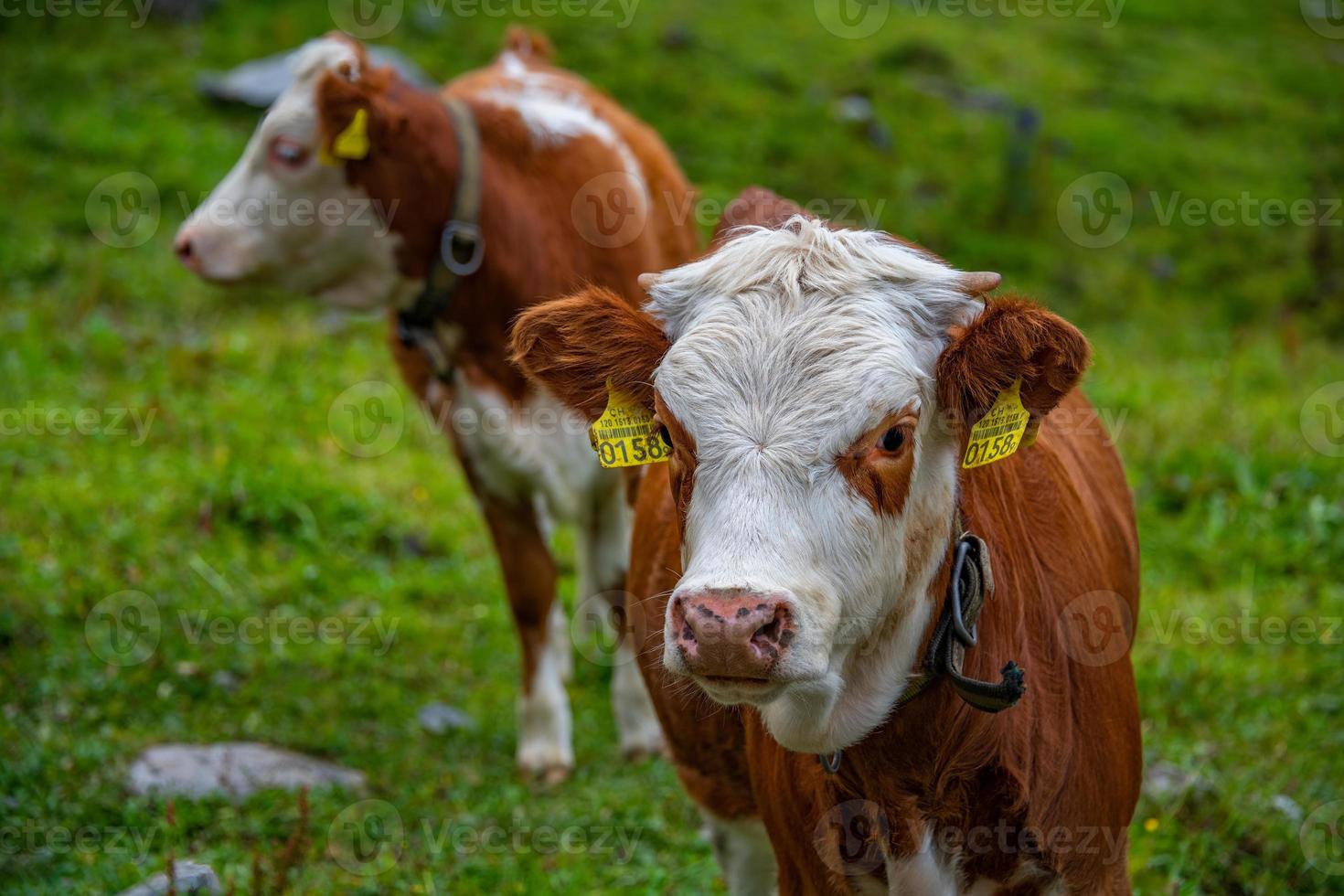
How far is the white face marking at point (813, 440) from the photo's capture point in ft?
8.39

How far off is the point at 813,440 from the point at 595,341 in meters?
0.65

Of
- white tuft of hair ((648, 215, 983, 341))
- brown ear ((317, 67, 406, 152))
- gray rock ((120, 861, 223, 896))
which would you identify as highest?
brown ear ((317, 67, 406, 152))

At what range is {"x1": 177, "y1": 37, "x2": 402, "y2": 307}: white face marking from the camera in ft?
18.6

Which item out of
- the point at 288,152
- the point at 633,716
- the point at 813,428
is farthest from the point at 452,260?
the point at 813,428

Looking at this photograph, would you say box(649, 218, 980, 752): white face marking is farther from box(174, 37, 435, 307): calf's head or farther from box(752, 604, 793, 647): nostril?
box(174, 37, 435, 307): calf's head

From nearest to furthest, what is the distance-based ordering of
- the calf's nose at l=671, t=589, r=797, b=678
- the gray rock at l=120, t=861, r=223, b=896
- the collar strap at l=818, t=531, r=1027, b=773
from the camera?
the calf's nose at l=671, t=589, r=797, b=678
the collar strap at l=818, t=531, r=1027, b=773
the gray rock at l=120, t=861, r=223, b=896

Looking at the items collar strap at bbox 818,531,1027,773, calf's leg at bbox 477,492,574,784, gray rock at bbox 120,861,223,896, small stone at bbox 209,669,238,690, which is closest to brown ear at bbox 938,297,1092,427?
collar strap at bbox 818,531,1027,773

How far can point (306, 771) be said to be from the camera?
5.49 m

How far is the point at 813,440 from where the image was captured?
2623mm

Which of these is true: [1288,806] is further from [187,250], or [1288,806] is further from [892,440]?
[187,250]

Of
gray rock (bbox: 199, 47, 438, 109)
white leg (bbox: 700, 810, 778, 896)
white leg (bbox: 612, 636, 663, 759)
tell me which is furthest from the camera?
gray rock (bbox: 199, 47, 438, 109)

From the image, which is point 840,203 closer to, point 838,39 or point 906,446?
point 838,39

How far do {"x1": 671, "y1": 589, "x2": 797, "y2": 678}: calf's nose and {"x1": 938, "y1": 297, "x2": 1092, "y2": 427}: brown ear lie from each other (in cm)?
65

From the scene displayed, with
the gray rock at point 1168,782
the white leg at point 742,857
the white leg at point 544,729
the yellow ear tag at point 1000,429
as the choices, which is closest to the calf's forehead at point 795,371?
Answer: the yellow ear tag at point 1000,429
